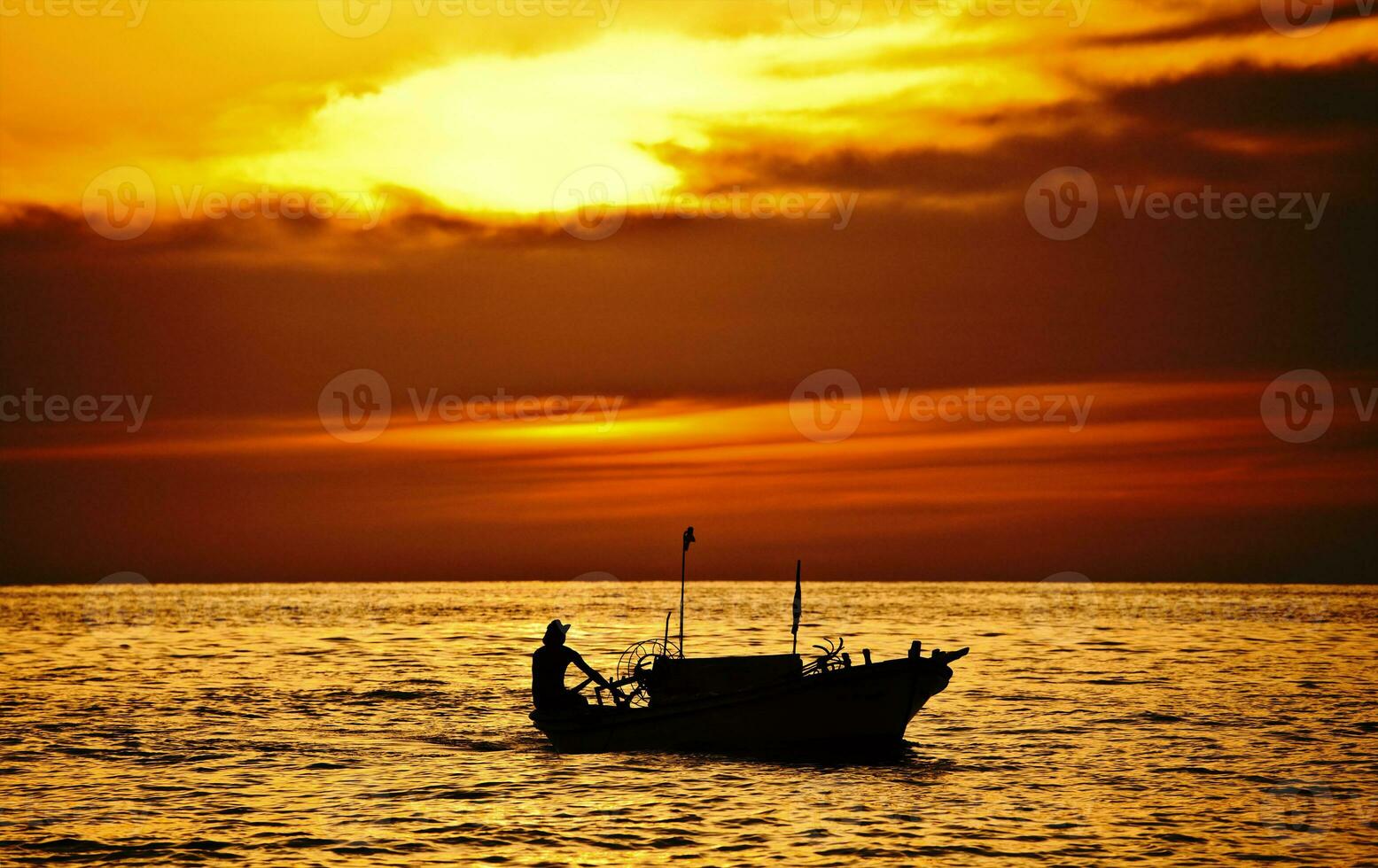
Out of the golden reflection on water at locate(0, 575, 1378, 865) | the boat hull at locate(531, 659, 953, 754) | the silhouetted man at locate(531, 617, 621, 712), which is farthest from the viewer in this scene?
the silhouetted man at locate(531, 617, 621, 712)

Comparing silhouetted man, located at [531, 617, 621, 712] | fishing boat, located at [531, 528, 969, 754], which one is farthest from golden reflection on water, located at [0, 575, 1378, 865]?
silhouetted man, located at [531, 617, 621, 712]

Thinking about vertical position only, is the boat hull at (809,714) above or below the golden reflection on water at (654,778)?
above

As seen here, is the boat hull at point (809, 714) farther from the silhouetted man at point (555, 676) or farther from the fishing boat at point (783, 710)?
the silhouetted man at point (555, 676)

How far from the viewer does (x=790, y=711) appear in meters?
28.6

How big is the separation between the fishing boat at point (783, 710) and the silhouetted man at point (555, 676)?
268 millimetres

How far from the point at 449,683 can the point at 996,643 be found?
146 feet

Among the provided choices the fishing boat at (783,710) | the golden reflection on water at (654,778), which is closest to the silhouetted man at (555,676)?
the fishing boat at (783,710)

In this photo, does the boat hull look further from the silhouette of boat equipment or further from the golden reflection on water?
the golden reflection on water

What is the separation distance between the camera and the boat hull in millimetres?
28234

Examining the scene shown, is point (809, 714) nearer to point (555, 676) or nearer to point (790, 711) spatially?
point (790, 711)

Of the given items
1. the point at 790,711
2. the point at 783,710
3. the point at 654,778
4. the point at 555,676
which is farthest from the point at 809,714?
the point at 555,676

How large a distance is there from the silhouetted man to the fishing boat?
268mm

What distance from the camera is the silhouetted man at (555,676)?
96.7 feet

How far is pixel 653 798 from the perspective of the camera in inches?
1030
